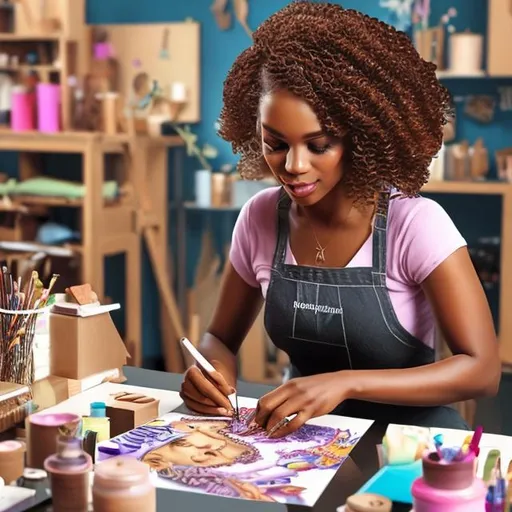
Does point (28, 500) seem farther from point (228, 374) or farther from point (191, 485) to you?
point (228, 374)

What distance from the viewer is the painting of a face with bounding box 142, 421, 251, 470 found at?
132cm

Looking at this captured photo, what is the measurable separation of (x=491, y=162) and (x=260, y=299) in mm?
2542

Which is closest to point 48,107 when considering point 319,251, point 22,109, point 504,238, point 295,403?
point 22,109

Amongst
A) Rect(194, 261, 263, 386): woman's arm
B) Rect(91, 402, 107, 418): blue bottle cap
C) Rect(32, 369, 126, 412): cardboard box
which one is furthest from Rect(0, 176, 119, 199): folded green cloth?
Rect(91, 402, 107, 418): blue bottle cap

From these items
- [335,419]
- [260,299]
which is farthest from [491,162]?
[335,419]

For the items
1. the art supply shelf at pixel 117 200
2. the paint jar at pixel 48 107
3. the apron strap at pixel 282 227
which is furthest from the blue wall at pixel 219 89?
the apron strap at pixel 282 227

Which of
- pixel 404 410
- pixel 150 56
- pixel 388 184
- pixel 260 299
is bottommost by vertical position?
pixel 404 410

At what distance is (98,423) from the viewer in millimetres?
1401

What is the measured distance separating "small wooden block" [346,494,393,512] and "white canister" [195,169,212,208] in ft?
11.1

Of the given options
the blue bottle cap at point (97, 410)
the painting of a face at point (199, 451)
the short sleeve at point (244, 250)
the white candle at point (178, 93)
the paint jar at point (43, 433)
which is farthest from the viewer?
the white candle at point (178, 93)

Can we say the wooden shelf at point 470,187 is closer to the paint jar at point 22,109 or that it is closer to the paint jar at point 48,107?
the paint jar at point 48,107

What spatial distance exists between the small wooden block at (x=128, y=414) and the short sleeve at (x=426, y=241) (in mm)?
507

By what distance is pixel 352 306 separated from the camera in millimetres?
1709

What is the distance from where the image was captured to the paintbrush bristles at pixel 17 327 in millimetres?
1556
